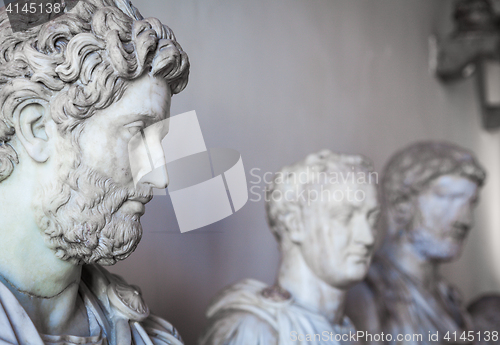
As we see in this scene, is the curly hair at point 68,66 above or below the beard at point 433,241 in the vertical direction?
above

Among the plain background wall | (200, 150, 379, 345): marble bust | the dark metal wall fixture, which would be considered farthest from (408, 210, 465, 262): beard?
the dark metal wall fixture

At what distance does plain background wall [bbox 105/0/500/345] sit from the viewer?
253cm

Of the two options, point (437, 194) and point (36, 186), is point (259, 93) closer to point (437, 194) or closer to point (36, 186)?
point (437, 194)

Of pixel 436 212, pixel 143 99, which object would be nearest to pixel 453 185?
pixel 436 212

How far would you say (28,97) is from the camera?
116cm

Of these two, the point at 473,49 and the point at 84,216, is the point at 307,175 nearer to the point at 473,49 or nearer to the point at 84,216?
the point at 84,216

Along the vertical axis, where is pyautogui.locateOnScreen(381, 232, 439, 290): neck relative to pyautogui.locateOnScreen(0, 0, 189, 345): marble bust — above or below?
below

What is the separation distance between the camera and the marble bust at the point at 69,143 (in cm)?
116

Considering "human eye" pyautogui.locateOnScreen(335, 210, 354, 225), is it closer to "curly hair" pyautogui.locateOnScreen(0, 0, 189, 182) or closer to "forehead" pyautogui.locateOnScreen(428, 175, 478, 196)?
"forehead" pyautogui.locateOnScreen(428, 175, 478, 196)

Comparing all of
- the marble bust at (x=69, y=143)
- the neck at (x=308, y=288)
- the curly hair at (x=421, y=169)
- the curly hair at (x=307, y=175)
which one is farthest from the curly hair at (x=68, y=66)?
the curly hair at (x=421, y=169)

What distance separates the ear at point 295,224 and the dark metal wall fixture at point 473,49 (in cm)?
323

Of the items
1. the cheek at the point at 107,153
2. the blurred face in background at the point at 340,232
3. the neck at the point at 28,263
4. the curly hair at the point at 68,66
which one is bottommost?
the blurred face in background at the point at 340,232

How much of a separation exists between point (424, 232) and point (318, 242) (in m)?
1.03

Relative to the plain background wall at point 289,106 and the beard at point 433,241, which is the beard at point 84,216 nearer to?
the plain background wall at point 289,106
